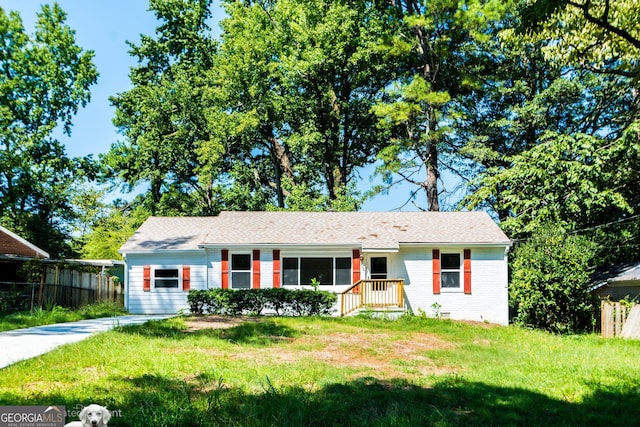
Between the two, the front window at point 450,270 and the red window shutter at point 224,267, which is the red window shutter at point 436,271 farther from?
the red window shutter at point 224,267

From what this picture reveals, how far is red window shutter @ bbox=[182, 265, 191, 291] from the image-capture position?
20781 millimetres

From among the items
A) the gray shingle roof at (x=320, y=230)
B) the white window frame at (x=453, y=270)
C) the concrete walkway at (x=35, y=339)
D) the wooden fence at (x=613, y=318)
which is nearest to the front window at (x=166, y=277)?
the gray shingle roof at (x=320, y=230)

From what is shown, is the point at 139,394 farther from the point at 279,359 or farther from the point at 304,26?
the point at 304,26

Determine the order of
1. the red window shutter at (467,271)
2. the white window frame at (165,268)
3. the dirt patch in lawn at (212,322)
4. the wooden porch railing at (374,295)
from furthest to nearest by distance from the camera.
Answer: the white window frame at (165,268) → the red window shutter at (467,271) → the wooden porch railing at (374,295) → the dirt patch in lawn at (212,322)

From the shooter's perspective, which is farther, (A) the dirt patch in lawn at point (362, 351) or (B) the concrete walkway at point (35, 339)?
(A) the dirt patch in lawn at point (362, 351)

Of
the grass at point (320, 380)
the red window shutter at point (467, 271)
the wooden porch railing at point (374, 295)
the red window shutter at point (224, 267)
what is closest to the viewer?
the grass at point (320, 380)

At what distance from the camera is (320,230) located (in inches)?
837

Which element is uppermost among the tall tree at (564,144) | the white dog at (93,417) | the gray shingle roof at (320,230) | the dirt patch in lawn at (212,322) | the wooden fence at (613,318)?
the tall tree at (564,144)

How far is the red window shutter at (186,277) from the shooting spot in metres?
→ 20.8

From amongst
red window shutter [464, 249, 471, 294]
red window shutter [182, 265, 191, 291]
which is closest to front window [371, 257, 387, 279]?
red window shutter [464, 249, 471, 294]

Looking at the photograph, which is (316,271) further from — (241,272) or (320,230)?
(241,272)

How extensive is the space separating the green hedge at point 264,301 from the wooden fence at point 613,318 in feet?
27.9

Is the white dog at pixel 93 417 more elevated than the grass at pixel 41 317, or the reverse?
the white dog at pixel 93 417

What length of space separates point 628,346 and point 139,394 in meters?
11.9
